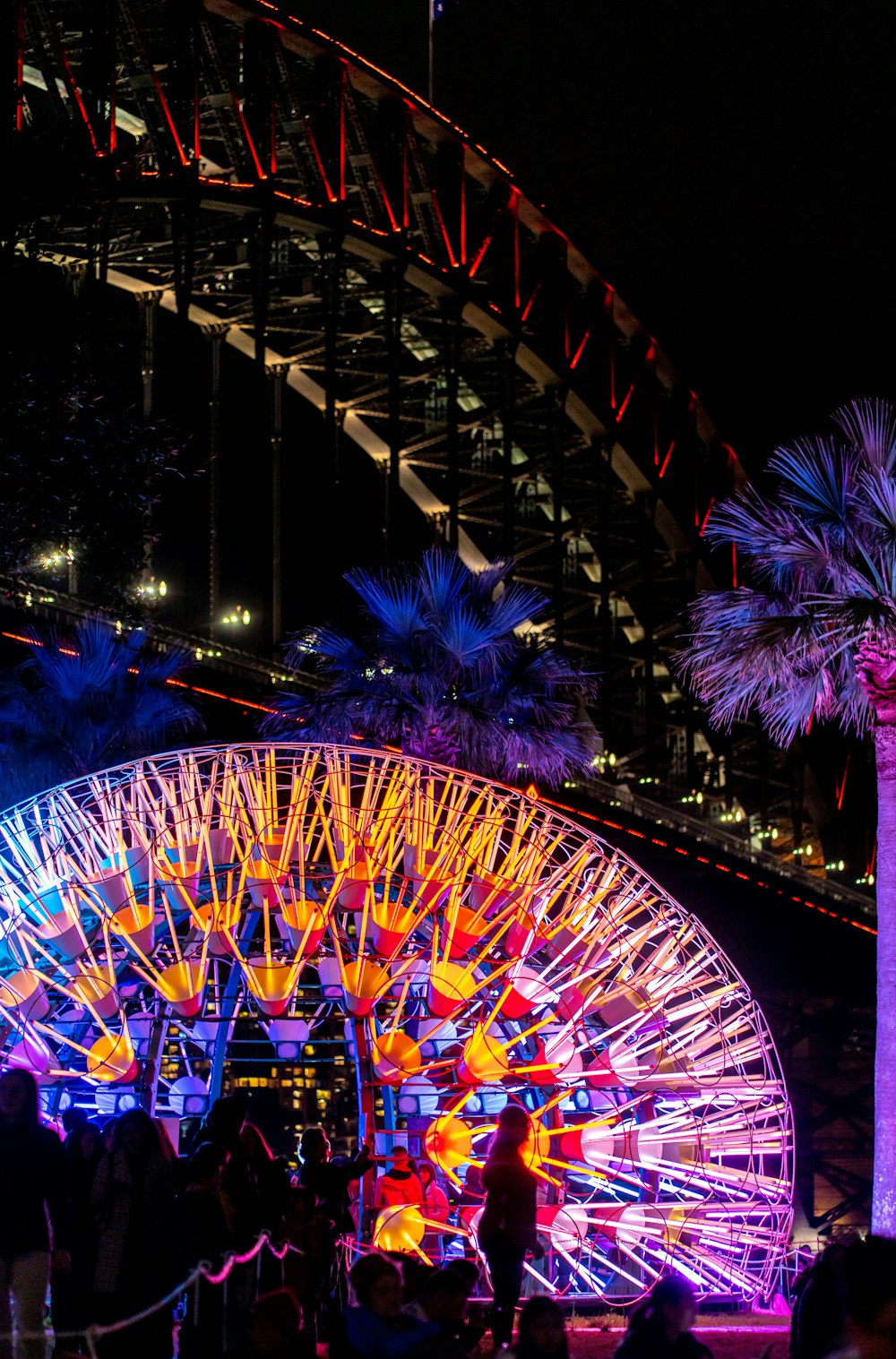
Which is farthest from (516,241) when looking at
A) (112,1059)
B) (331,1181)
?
(331,1181)

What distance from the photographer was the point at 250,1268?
32.0 ft

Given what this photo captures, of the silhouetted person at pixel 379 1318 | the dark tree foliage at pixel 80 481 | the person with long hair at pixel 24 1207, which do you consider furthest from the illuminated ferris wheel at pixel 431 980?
the silhouetted person at pixel 379 1318

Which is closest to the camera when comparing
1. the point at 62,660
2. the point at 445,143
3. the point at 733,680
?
the point at 733,680

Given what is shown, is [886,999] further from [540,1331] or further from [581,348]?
[581,348]

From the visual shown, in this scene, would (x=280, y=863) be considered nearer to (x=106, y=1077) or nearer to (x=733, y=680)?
(x=106, y=1077)

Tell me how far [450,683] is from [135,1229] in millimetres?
15655

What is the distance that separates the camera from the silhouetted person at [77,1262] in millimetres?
8719

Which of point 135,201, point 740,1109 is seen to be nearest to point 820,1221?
point 135,201

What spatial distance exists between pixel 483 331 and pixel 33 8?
18545 mm

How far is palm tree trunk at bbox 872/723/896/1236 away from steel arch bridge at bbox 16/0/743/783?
12.6m

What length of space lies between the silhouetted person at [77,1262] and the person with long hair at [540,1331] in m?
2.29

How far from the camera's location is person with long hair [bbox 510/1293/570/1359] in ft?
24.8

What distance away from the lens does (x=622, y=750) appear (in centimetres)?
6838

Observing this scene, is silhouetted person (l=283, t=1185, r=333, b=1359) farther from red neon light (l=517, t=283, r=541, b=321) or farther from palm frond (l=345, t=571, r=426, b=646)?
red neon light (l=517, t=283, r=541, b=321)
